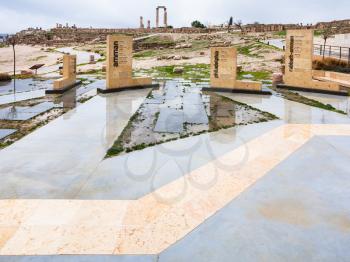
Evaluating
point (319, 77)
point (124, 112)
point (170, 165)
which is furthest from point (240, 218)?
point (319, 77)

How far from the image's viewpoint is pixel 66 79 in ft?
57.4

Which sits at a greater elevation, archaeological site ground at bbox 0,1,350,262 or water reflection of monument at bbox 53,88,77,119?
water reflection of monument at bbox 53,88,77,119

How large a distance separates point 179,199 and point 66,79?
548 inches

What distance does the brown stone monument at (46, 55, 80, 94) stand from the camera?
16250 millimetres

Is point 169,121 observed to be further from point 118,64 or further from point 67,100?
point 118,64

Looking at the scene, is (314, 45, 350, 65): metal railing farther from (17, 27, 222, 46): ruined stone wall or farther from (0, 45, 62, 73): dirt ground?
(17, 27, 222, 46): ruined stone wall

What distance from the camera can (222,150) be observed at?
7.79m

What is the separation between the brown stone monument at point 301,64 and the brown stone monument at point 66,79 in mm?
11411

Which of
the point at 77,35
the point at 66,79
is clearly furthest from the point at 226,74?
the point at 77,35

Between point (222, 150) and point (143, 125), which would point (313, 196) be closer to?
point (222, 150)

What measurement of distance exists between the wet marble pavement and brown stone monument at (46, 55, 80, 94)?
771 centimetres

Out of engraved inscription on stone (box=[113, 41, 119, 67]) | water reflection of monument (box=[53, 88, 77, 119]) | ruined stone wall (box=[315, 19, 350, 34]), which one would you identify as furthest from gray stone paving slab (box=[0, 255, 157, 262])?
ruined stone wall (box=[315, 19, 350, 34])

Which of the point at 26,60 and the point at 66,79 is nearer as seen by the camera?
the point at 66,79

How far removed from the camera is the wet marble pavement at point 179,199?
4059 mm
